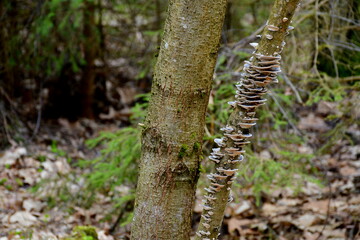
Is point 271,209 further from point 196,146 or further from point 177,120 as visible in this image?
point 177,120

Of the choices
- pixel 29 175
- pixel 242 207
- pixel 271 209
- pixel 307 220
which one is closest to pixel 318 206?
pixel 307 220

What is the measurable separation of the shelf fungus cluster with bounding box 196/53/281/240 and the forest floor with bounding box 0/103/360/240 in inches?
76.5

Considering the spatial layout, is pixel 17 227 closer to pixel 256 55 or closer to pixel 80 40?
pixel 256 55

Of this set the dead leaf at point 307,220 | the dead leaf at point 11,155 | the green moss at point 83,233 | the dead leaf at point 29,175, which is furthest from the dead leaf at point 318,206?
the dead leaf at point 11,155

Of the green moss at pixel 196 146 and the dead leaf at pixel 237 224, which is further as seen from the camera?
the dead leaf at pixel 237 224

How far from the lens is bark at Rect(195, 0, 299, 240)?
180cm

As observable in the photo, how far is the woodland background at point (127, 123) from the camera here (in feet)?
13.7

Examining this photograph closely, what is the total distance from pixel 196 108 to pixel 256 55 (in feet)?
1.23

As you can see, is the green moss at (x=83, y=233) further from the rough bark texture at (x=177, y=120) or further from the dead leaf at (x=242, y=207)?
the dead leaf at (x=242, y=207)

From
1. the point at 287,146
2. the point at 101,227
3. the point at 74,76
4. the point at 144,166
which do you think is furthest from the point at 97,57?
the point at 144,166

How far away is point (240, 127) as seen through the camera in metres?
A: 1.93

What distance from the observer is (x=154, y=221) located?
2084 millimetres

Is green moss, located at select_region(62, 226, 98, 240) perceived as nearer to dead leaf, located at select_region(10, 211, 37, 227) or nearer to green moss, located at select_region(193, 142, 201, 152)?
dead leaf, located at select_region(10, 211, 37, 227)

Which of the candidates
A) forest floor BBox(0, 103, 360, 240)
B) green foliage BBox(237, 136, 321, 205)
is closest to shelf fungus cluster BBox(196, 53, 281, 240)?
green foliage BBox(237, 136, 321, 205)
